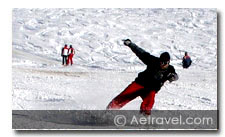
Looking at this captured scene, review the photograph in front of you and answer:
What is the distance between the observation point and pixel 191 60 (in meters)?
5.32

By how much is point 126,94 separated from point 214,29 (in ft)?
3.58

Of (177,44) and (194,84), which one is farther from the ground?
(177,44)

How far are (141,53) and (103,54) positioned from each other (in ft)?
1.28

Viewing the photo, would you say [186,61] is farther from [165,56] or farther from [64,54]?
[64,54]

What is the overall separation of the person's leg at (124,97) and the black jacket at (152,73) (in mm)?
96

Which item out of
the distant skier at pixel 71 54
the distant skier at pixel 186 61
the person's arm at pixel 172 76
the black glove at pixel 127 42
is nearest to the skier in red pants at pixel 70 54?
the distant skier at pixel 71 54

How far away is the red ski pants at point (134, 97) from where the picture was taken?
17.2 feet

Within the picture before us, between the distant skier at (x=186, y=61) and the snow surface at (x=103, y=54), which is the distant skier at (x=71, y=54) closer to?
the snow surface at (x=103, y=54)

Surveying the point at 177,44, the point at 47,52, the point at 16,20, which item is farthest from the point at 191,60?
the point at 16,20

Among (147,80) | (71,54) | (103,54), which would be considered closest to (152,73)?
(147,80)

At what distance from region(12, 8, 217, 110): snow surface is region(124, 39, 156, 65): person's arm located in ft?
0.14

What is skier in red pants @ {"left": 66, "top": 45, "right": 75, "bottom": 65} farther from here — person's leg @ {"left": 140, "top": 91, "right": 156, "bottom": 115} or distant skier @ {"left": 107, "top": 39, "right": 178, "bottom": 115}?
person's leg @ {"left": 140, "top": 91, "right": 156, "bottom": 115}

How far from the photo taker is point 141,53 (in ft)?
17.4

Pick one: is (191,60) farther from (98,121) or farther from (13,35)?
(13,35)
